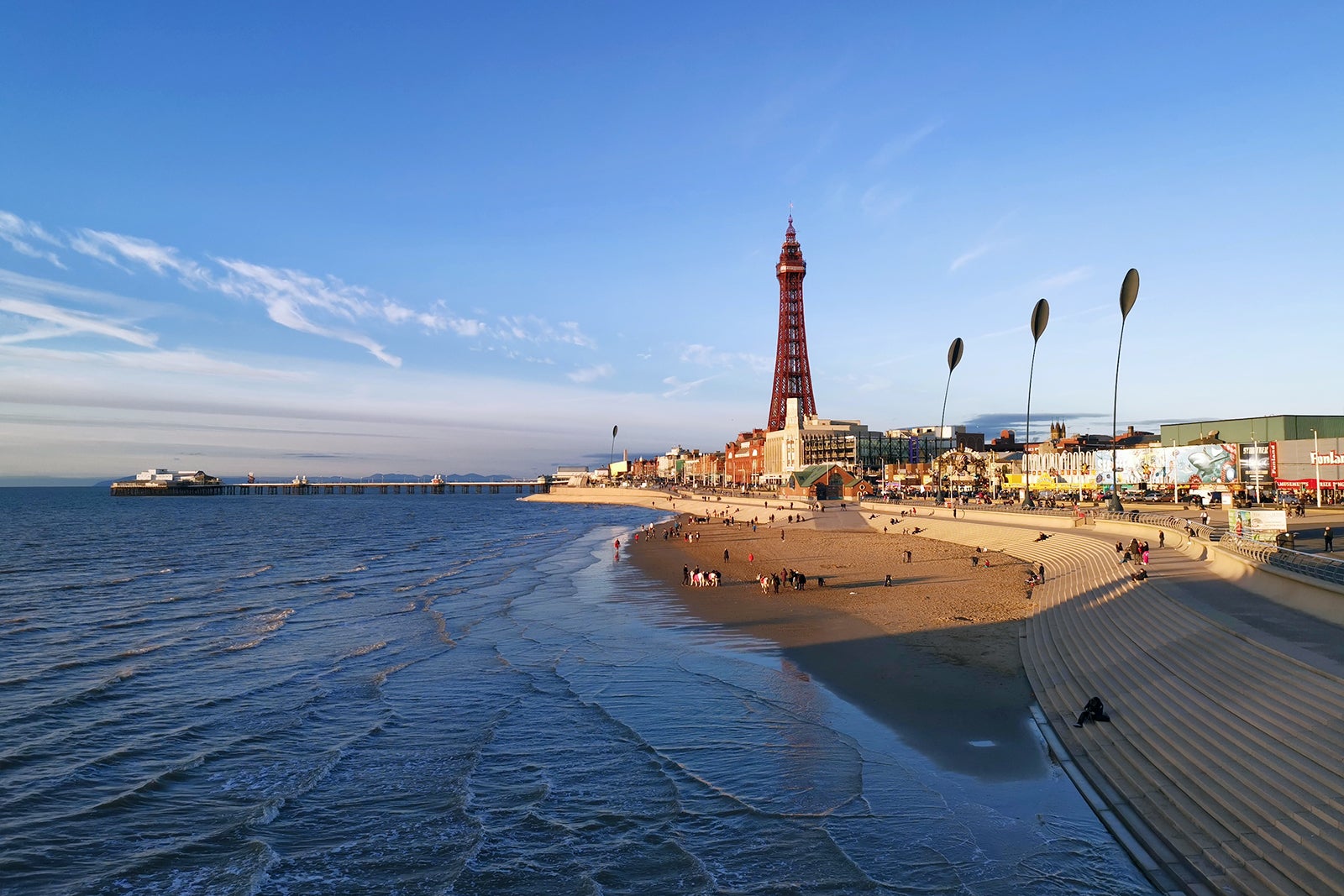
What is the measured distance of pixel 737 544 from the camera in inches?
2117

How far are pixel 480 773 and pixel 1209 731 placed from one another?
1118 cm

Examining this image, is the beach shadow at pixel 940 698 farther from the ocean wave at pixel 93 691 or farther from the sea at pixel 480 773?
the ocean wave at pixel 93 691

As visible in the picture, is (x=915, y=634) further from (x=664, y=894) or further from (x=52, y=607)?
(x=52, y=607)

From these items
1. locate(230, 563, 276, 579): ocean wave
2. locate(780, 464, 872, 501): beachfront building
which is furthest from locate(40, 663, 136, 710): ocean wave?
locate(780, 464, 872, 501): beachfront building

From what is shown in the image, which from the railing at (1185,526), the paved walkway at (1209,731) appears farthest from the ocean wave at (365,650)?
the railing at (1185,526)

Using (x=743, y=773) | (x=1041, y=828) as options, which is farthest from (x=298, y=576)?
(x=1041, y=828)

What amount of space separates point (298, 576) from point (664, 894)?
36871 mm

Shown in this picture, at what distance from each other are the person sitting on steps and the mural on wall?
5070 cm

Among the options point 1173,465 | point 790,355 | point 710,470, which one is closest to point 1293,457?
point 1173,465

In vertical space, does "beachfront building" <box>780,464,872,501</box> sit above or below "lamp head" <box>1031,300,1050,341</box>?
below

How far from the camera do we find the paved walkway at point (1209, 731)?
28.1ft

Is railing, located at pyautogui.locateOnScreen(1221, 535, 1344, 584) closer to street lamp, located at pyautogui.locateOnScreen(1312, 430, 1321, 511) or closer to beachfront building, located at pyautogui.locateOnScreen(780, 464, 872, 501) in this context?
street lamp, located at pyautogui.locateOnScreen(1312, 430, 1321, 511)

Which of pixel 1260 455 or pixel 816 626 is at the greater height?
pixel 1260 455

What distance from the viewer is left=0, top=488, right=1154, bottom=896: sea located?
996 cm
